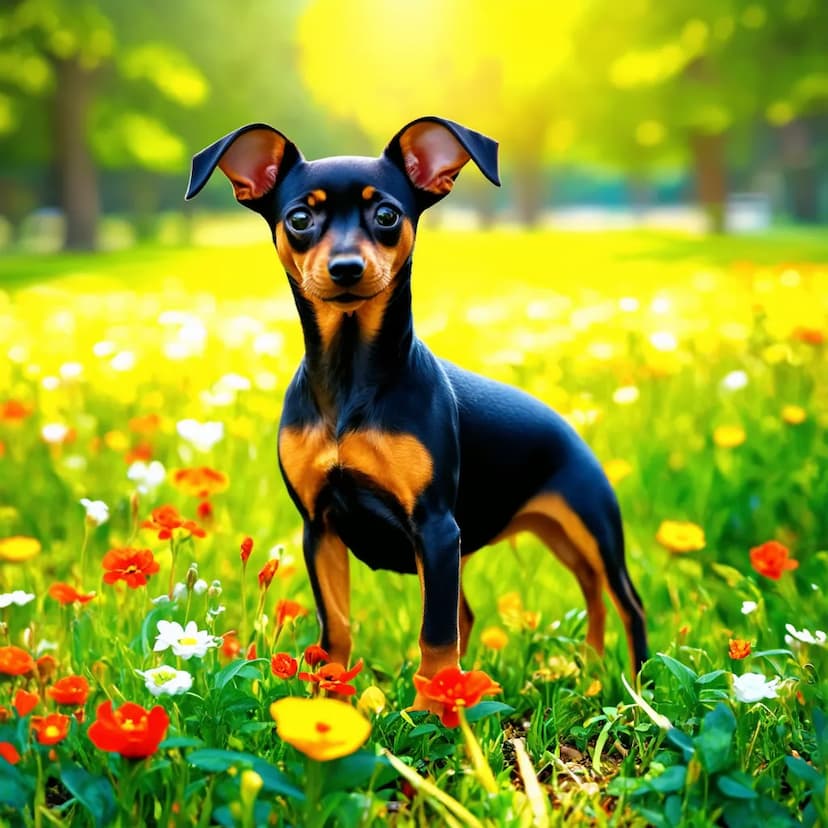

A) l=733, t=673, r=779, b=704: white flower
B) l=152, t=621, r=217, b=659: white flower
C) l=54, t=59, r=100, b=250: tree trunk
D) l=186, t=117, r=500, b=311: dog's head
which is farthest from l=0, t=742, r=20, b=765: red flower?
l=54, t=59, r=100, b=250: tree trunk

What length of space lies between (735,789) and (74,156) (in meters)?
24.8

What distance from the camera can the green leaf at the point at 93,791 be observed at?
204 cm

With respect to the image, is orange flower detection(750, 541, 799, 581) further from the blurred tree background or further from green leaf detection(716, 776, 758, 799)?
the blurred tree background

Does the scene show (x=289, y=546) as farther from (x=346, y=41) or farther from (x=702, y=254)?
(x=346, y=41)

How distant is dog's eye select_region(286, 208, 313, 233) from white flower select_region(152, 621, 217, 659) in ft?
3.22

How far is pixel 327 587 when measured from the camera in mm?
2770

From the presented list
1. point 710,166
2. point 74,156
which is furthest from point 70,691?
point 710,166

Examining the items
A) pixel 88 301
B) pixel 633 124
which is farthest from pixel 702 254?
pixel 88 301

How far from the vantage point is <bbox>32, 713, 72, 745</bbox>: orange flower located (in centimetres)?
199

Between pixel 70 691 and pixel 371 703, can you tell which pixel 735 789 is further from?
pixel 70 691

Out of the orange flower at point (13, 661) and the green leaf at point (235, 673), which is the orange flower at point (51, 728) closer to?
the orange flower at point (13, 661)

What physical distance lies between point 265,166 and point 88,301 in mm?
7996

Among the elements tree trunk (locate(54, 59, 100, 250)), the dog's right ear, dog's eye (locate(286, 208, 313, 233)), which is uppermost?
the dog's right ear

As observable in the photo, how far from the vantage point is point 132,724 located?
2018 mm
